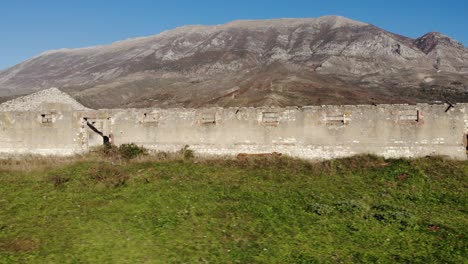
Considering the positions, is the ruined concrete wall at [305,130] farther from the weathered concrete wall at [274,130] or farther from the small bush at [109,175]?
the small bush at [109,175]

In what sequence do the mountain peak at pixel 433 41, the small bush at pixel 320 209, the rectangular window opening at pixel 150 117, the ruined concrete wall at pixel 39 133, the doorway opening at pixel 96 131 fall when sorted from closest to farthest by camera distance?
the small bush at pixel 320 209
the rectangular window opening at pixel 150 117
the ruined concrete wall at pixel 39 133
the doorway opening at pixel 96 131
the mountain peak at pixel 433 41

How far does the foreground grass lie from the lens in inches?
320

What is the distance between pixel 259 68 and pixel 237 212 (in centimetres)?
7590

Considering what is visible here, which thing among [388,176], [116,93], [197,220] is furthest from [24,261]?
[116,93]

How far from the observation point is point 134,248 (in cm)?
825

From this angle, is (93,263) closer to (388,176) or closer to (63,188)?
(63,188)

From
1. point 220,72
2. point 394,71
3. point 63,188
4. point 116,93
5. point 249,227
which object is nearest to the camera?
point 249,227

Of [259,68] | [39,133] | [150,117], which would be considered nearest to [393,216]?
[150,117]

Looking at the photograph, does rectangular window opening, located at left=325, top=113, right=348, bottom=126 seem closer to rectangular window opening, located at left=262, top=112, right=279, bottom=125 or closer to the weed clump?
Answer: rectangular window opening, located at left=262, top=112, right=279, bottom=125

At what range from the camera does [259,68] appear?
84.8 m

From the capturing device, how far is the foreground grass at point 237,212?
812cm

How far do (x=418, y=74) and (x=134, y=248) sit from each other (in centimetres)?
8219

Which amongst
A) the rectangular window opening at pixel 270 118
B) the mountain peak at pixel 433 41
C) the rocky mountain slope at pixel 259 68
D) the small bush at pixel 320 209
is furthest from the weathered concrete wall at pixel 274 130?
the mountain peak at pixel 433 41

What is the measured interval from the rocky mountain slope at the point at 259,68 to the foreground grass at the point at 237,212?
3162cm
